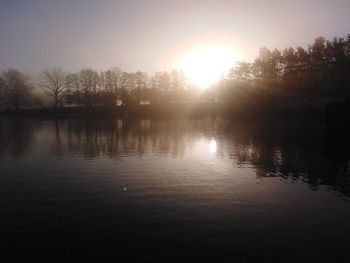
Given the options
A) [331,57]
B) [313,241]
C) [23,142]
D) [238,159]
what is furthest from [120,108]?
[313,241]

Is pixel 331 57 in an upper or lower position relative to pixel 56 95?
upper

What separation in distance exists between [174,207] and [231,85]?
108 metres

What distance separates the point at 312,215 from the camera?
19.3 meters

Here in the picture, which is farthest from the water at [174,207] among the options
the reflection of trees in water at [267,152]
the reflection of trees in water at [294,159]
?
the reflection of trees in water at [267,152]

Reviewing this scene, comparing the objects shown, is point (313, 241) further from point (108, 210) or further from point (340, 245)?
point (108, 210)

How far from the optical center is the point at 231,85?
12331 cm

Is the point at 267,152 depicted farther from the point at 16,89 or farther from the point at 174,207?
the point at 16,89

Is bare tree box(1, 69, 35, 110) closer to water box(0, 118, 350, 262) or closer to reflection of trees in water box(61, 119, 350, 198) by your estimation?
reflection of trees in water box(61, 119, 350, 198)

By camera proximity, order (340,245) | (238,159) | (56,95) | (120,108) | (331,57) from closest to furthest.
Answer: (340,245), (238,159), (331,57), (120,108), (56,95)

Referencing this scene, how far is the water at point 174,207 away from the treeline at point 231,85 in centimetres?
7154

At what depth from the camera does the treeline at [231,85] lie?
103 meters

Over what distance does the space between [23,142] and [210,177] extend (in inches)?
1321

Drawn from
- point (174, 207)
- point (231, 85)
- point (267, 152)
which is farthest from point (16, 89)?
point (174, 207)

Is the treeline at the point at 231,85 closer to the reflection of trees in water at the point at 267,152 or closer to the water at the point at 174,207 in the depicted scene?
the reflection of trees in water at the point at 267,152
